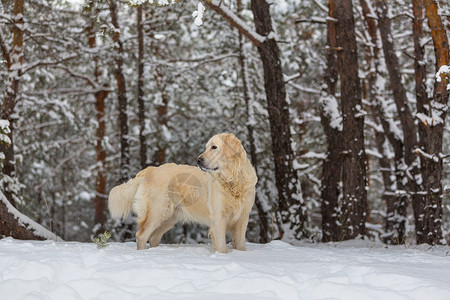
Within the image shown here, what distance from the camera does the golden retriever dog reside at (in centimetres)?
549

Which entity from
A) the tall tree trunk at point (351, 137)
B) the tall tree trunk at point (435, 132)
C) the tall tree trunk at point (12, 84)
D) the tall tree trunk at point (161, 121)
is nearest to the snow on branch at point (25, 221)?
the tall tree trunk at point (12, 84)

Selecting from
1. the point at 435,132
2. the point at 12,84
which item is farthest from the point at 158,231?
the point at 12,84

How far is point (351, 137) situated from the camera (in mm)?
8258

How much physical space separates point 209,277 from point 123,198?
119 inches

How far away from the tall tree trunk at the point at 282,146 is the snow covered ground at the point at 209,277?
396 cm

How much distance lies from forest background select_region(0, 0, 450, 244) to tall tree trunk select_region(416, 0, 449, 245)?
0.02m

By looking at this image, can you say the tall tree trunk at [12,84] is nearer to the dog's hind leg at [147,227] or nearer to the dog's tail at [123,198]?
the dog's tail at [123,198]

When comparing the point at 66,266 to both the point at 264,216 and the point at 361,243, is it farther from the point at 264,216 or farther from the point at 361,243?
the point at 264,216

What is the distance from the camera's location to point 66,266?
408 centimetres

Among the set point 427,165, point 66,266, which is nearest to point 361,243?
point 427,165

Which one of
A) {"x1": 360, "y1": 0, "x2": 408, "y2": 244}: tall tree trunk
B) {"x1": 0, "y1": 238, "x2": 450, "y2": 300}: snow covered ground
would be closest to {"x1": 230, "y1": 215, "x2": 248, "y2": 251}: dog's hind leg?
{"x1": 0, "y1": 238, "x2": 450, "y2": 300}: snow covered ground

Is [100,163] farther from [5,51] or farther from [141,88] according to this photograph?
[5,51]

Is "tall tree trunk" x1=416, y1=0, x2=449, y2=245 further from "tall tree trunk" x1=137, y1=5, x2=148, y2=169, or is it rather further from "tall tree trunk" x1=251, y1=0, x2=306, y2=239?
"tall tree trunk" x1=137, y1=5, x2=148, y2=169

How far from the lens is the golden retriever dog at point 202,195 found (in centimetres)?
549
